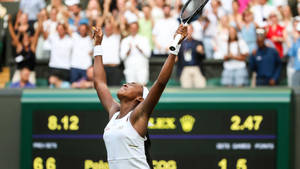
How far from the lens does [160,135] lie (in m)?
7.64

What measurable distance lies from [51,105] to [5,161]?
939 mm

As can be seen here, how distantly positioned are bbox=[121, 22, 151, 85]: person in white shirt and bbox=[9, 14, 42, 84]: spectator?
65.5 inches

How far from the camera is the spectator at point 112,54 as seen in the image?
10164 millimetres

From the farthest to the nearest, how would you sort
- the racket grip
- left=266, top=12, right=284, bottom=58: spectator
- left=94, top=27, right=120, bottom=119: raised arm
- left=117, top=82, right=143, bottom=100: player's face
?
left=266, top=12, right=284, bottom=58: spectator, left=94, top=27, right=120, bottom=119: raised arm, left=117, top=82, right=143, bottom=100: player's face, the racket grip

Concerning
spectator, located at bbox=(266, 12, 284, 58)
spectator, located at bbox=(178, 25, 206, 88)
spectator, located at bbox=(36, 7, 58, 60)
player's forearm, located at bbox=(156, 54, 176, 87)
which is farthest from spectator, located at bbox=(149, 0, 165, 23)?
player's forearm, located at bbox=(156, 54, 176, 87)

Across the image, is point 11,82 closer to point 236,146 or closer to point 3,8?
point 3,8

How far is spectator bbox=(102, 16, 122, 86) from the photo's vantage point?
10.2 meters

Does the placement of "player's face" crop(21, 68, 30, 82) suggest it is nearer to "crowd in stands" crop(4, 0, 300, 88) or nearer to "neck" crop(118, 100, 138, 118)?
"crowd in stands" crop(4, 0, 300, 88)

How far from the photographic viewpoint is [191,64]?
10508 millimetres

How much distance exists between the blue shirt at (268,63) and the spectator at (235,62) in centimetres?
29

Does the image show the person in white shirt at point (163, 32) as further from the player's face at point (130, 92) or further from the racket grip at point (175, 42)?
the racket grip at point (175, 42)

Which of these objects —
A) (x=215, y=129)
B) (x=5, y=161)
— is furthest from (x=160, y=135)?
(x=5, y=161)

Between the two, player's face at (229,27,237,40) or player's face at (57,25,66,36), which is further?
player's face at (57,25,66,36)

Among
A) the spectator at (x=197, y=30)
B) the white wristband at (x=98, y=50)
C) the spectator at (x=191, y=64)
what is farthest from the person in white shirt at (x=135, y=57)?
the white wristband at (x=98, y=50)
